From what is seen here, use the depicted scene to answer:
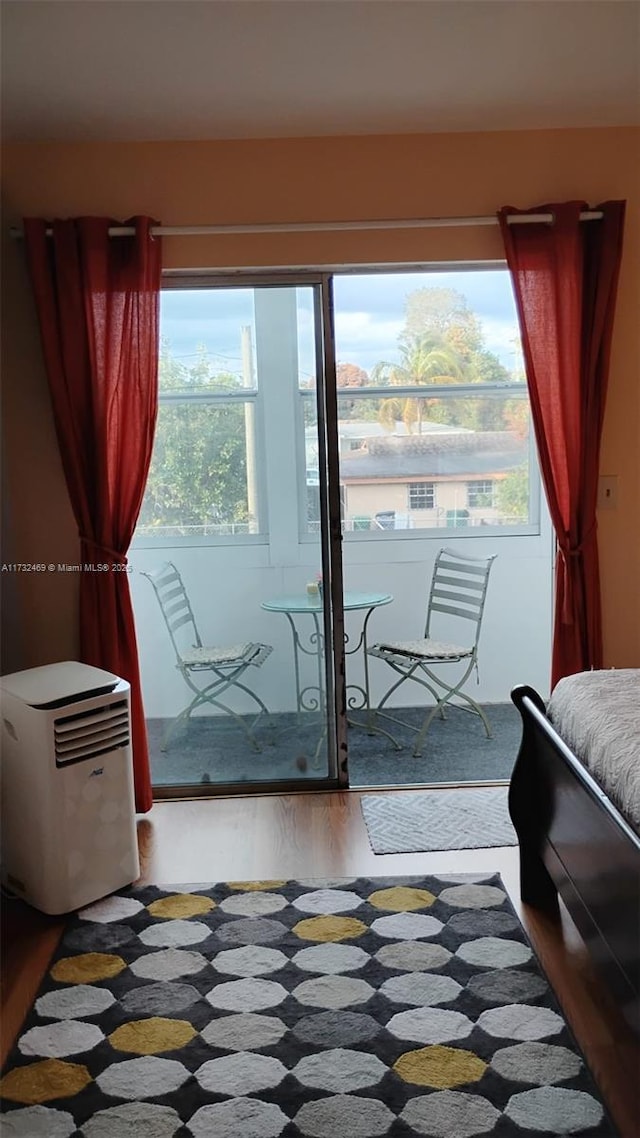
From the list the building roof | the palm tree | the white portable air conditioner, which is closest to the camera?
the white portable air conditioner

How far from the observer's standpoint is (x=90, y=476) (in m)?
3.57

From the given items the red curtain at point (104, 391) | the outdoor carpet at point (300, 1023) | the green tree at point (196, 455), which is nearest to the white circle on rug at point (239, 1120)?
the outdoor carpet at point (300, 1023)

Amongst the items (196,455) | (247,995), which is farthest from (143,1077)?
(196,455)

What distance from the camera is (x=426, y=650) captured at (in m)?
4.47

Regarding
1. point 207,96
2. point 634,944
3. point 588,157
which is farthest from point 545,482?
point 634,944

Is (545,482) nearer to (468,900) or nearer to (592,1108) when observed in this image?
(468,900)

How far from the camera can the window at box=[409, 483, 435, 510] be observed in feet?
16.1

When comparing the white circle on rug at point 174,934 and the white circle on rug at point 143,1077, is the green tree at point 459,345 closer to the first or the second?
the white circle on rug at point 174,934

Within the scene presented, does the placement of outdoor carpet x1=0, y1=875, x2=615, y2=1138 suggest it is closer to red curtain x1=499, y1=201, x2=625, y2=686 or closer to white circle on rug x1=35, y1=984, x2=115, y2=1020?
white circle on rug x1=35, y1=984, x2=115, y2=1020

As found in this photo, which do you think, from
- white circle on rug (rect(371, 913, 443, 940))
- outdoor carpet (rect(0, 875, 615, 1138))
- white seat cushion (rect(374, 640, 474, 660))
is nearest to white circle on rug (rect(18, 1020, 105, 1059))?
outdoor carpet (rect(0, 875, 615, 1138))

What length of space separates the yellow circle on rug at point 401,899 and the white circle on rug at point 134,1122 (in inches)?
38.9

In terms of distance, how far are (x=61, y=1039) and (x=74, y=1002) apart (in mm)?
152

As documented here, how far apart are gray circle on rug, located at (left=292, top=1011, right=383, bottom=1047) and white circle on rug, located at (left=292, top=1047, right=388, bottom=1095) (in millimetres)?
38

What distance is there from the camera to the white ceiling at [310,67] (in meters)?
2.63
